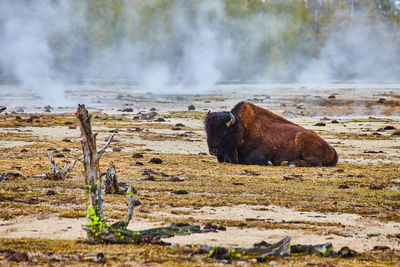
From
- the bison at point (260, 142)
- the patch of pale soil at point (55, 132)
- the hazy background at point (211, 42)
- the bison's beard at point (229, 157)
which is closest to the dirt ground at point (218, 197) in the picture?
Answer: the bison's beard at point (229, 157)

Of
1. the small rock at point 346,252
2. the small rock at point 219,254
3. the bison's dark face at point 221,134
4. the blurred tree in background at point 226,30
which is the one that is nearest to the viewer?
the small rock at point 219,254

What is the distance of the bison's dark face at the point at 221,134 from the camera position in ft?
38.4

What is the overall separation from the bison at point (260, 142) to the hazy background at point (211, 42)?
54.1 meters

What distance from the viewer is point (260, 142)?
473 inches

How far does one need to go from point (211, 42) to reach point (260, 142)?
237 feet

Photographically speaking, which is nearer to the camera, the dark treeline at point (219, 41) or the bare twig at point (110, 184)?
the bare twig at point (110, 184)

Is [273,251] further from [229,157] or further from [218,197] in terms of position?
[229,157]

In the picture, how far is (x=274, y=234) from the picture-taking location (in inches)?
212

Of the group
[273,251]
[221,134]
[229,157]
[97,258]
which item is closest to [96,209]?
[97,258]

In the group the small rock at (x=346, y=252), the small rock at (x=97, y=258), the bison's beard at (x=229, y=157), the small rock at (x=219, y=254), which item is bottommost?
the bison's beard at (x=229, y=157)

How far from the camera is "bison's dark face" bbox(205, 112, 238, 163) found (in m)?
11.7

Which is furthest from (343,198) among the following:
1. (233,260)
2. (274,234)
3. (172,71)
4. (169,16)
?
(169,16)

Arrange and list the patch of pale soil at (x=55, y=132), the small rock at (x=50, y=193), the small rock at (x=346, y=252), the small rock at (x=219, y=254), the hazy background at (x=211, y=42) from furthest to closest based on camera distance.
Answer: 1. the hazy background at (x=211, y=42)
2. the patch of pale soil at (x=55, y=132)
3. the small rock at (x=50, y=193)
4. the small rock at (x=346, y=252)
5. the small rock at (x=219, y=254)

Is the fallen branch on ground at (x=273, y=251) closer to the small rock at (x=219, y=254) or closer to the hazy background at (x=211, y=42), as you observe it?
the small rock at (x=219, y=254)
